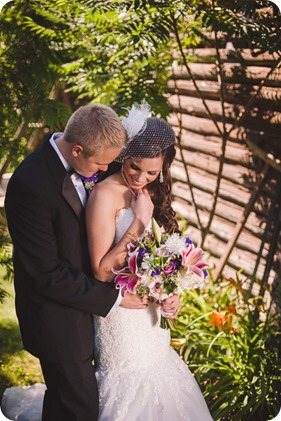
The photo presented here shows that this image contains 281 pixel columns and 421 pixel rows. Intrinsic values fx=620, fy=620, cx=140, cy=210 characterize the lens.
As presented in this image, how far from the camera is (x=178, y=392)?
3135mm

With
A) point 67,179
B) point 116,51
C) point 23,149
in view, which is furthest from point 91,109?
point 116,51

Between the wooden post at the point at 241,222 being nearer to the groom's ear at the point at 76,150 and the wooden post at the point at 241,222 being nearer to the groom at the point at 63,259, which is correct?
the groom at the point at 63,259

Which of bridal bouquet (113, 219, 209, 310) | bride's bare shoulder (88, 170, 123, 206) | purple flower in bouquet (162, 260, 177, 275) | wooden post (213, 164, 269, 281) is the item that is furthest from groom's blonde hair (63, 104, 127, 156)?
wooden post (213, 164, 269, 281)

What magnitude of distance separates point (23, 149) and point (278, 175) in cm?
200

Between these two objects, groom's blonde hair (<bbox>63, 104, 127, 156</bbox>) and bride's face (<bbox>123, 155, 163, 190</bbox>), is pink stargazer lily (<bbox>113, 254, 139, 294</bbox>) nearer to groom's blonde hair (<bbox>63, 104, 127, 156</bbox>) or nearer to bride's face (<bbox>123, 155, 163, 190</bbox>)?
bride's face (<bbox>123, 155, 163, 190</bbox>)

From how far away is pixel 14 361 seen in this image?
16.2ft

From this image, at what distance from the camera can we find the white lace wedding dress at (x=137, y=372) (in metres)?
3.01

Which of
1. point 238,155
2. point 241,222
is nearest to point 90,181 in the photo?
point 241,222

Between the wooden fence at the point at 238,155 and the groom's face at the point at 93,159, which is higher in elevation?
the groom's face at the point at 93,159

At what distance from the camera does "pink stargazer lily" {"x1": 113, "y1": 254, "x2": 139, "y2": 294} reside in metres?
2.77

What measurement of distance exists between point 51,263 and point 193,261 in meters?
0.66

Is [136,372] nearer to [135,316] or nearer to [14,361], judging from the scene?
[135,316]

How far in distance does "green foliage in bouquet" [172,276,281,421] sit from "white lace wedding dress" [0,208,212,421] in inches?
18.2

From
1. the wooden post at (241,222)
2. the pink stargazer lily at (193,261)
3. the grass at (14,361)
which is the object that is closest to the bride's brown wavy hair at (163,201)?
the pink stargazer lily at (193,261)
